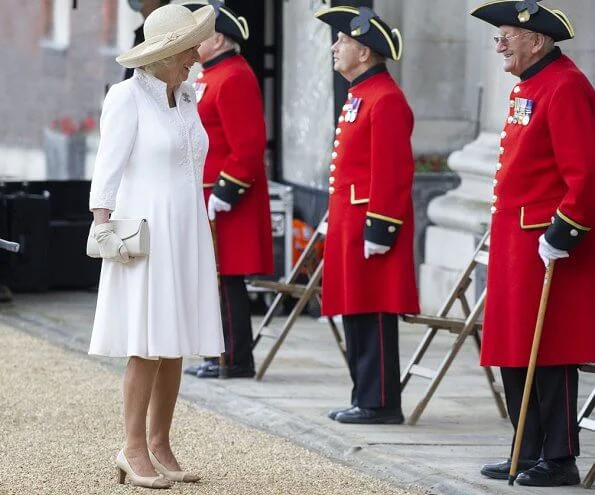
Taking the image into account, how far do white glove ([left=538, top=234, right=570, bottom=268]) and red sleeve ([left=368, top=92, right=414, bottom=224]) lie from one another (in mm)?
1232

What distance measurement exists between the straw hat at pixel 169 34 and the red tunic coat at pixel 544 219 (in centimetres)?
109

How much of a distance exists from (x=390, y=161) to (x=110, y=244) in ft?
5.53

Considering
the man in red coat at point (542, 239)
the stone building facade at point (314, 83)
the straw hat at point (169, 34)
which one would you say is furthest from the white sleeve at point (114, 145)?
the stone building facade at point (314, 83)

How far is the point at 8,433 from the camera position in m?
6.81

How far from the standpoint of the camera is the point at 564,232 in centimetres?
566

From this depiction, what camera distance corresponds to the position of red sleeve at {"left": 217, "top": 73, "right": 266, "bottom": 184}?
26.3 feet

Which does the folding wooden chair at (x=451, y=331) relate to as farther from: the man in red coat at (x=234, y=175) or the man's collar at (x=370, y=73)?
the man in red coat at (x=234, y=175)

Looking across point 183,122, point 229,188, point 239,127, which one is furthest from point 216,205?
point 183,122

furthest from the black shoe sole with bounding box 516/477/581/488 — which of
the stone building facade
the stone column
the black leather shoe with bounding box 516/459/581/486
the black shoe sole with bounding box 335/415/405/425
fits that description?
the stone building facade

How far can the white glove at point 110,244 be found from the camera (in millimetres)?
5535

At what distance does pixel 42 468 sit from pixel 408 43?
220 inches

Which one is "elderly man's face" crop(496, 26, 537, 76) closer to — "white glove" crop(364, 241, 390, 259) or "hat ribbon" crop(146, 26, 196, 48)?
"hat ribbon" crop(146, 26, 196, 48)

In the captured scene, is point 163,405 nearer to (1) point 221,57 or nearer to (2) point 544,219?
(2) point 544,219

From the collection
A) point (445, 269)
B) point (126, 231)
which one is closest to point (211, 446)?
point (126, 231)
